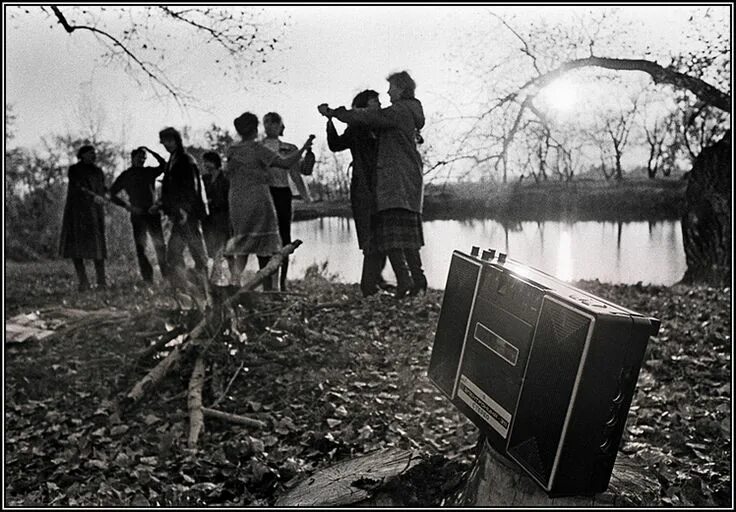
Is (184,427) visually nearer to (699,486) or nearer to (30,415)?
(30,415)

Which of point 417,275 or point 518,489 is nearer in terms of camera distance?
point 518,489

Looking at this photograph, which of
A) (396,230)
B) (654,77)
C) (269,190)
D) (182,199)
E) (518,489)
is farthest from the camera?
(182,199)

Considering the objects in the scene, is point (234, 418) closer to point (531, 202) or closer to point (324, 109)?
point (531, 202)

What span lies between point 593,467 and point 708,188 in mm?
6857

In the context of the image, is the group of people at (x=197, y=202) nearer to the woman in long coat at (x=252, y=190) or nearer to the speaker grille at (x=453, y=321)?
the woman in long coat at (x=252, y=190)

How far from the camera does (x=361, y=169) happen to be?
2.82 metres

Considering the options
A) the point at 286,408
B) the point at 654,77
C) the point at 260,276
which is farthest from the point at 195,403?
the point at 654,77

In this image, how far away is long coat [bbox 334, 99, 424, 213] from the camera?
2.63 meters

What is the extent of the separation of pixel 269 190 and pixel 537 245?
58.7 inches

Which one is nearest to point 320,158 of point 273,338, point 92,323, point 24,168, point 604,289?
point 273,338

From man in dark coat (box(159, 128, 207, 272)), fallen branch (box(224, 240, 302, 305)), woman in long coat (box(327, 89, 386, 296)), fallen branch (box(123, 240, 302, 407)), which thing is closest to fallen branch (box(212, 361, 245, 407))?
fallen branch (box(123, 240, 302, 407))

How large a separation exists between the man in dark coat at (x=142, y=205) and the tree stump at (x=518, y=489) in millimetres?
4906

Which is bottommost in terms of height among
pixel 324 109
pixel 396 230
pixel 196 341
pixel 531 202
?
pixel 196 341

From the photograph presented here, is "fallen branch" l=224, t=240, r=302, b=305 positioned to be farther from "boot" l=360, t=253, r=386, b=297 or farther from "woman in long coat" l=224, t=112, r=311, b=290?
"boot" l=360, t=253, r=386, b=297
